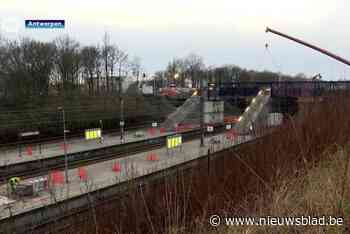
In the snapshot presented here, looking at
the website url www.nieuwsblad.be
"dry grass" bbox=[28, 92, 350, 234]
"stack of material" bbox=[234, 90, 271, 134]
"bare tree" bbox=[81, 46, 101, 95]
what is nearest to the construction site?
"dry grass" bbox=[28, 92, 350, 234]

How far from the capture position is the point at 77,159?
84.0ft

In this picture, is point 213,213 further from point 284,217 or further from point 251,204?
point 284,217

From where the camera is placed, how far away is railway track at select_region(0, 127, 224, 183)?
2206 centimetres

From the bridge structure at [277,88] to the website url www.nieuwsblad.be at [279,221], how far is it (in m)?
35.6

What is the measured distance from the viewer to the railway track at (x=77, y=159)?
72.4 feet

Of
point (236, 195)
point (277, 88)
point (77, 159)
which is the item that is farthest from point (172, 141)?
point (277, 88)

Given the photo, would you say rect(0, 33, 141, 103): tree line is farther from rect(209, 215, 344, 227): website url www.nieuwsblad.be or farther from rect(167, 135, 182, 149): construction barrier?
rect(209, 215, 344, 227): website url www.nieuwsblad.be

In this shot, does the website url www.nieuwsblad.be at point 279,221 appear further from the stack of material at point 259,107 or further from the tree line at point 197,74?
the tree line at point 197,74

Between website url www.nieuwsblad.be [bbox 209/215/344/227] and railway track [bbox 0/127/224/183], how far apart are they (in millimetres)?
17216

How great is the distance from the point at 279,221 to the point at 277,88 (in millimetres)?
43885

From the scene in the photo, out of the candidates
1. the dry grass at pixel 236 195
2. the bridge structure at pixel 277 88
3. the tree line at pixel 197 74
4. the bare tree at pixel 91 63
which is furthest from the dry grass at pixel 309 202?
the tree line at pixel 197 74

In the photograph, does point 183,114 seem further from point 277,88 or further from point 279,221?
point 279,221

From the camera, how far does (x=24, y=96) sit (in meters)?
36.9

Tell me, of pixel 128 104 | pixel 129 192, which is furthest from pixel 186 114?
pixel 129 192
